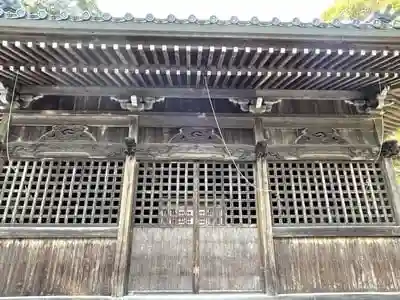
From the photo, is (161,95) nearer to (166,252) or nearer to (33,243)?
(166,252)

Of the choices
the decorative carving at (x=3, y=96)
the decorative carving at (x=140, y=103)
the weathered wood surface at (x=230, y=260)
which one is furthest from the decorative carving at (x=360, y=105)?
the decorative carving at (x=3, y=96)

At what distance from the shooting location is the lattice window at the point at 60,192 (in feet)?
20.7

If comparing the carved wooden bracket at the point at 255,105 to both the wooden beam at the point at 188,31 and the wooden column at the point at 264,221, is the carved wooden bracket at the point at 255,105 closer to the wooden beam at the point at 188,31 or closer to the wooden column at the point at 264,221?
the wooden column at the point at 264,221

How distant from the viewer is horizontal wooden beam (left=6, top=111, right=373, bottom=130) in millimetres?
6961

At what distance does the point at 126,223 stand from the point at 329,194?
3.59 metres

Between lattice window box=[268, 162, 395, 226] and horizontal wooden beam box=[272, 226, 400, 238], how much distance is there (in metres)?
0.11

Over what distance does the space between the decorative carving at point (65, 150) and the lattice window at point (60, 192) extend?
0.13 meters

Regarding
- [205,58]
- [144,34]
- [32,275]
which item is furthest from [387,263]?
[32,275]

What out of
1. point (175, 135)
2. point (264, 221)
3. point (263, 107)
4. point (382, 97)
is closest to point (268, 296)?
point (264, 221)

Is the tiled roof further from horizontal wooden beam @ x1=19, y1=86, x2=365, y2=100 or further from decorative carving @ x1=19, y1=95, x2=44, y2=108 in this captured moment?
decorative carving @ x1=19, y1=95, x2=44, y2=108

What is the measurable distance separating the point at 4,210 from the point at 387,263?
21.2 feet

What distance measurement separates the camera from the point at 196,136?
697 centimetres

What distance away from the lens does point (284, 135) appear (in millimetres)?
7094

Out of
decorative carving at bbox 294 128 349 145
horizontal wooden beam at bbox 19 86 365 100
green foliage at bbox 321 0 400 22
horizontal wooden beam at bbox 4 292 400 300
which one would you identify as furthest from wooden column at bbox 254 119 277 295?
green foliage at bbox 321 0 400 22
